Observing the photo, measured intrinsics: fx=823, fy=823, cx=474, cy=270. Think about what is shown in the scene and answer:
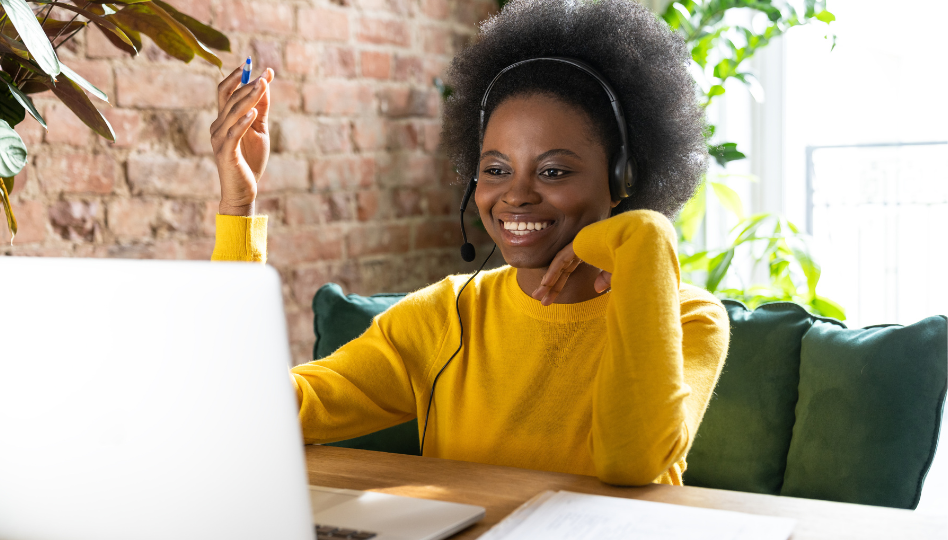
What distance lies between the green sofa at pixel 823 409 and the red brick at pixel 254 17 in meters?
1.26

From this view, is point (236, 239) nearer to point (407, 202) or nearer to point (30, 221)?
point (30, 221)

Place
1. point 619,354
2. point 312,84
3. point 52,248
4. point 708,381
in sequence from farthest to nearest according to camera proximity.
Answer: point 312,84
point 52,248
point 708,381
point 619,354

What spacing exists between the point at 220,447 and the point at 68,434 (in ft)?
0.44

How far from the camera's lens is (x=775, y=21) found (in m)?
2.17

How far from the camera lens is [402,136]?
2383mm

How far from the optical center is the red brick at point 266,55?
6.35 feet

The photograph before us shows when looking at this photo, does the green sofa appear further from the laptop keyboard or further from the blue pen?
the blue pen

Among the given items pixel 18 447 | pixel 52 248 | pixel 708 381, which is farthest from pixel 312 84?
pixel 18 447

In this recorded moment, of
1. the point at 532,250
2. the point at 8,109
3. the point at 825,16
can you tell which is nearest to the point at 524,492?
the point at 532,250

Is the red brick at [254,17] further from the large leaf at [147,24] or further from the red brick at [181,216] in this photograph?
the large leaf at [147,24]

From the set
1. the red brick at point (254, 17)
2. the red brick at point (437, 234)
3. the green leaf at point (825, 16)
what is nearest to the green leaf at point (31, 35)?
the red brick at point (254, 17)

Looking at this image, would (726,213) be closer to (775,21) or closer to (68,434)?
(775,21)

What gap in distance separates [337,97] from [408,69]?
12.6 inches

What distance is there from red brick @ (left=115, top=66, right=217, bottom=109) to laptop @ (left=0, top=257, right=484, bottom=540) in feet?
3.87
